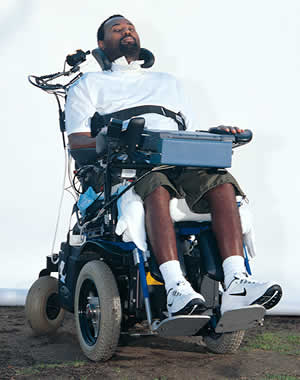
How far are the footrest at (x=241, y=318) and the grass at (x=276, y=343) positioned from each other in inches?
20.7

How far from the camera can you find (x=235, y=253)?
6.78 feet

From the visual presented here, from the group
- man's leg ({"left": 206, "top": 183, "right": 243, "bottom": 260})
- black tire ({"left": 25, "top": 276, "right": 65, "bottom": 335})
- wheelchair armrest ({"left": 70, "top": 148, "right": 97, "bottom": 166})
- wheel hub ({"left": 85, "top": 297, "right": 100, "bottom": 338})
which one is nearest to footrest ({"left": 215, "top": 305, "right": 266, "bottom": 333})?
man's leg ({"left": 206, "top": 183, "right": 243, "bottom": 260})

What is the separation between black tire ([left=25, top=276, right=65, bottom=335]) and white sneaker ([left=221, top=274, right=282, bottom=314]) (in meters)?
1.18

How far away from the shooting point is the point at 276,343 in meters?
2.59

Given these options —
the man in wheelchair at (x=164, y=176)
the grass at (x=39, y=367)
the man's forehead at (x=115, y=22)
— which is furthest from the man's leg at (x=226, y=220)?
the man's forehead at (x=115, y=22)

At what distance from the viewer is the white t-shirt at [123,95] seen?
101 inches

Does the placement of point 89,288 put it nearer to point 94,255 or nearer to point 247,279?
point 94,255

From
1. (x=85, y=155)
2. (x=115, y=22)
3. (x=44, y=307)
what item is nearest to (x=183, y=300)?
(x=85, y=155)

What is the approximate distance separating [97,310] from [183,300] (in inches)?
18.5

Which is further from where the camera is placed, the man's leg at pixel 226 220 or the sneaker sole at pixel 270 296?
the man's leg at pixel 226 220

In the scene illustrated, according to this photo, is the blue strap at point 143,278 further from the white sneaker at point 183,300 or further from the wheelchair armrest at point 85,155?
the wheelchair armrest at point 85,155

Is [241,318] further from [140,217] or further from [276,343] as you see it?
[276,343]

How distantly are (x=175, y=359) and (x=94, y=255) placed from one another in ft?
1.85

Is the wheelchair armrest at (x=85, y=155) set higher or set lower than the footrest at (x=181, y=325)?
higher
